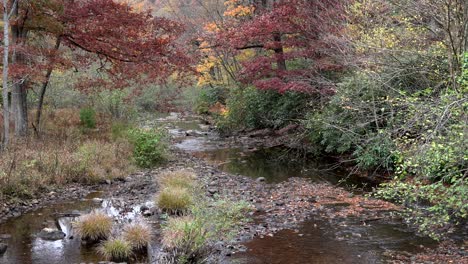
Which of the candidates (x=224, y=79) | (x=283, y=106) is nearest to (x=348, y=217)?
(x=283, y=106)

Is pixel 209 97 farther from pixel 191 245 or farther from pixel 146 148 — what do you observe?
pixel 191 245

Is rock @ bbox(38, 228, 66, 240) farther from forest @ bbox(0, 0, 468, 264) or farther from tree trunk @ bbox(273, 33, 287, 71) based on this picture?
tree trunk @ bbox(273, 33, 287, 71)

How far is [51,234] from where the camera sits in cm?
848

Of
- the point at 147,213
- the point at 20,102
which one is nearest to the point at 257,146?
the point at 20,102

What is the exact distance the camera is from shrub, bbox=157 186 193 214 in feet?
33.2

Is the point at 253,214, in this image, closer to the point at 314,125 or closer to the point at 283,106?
the point at 314,125

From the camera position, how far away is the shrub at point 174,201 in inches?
398

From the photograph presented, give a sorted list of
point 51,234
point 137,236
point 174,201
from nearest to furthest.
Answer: point 137,236, point 51,234, point 174,201

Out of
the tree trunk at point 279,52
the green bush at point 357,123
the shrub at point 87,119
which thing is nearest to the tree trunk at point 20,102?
the shrub at point 87,119

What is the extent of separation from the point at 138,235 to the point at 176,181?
3821mm

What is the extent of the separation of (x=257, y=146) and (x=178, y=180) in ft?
28.7

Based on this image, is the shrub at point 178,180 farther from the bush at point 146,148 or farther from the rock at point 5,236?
the rock at point 5,236

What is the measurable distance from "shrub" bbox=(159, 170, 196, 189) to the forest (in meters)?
0.07

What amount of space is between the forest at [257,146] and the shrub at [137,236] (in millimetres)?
27
